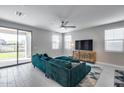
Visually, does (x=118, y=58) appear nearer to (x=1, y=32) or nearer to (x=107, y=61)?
(x=107, y=61)

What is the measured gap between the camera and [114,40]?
5406 millimetres

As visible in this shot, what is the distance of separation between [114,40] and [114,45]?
320 mm

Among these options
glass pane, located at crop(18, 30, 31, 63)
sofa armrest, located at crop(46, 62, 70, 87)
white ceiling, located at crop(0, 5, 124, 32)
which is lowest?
sofa armrest, located at crop(46, 62, 70, 87)

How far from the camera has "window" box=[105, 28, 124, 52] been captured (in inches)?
200

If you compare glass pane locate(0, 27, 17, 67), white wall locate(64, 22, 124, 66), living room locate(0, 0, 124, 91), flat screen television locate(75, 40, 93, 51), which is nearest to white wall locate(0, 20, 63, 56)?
living room locate(0, 0, 124, 91)

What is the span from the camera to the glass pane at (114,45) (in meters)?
5.11

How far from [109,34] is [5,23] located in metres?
6.56

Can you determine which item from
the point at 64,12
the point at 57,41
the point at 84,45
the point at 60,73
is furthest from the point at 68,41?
the point at 60,73

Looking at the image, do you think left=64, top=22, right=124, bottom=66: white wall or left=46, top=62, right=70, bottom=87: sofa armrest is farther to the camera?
left=64, top=22, right=124, bottom=66: white wall

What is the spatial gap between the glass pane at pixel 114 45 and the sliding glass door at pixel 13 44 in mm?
5894

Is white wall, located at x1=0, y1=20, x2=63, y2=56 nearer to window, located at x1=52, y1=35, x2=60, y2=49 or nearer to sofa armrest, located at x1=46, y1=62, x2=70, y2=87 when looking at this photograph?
window, located at x1=52, y1=35, x2=60, y2=49

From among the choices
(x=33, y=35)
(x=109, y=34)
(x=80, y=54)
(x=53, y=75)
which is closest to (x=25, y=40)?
(x=33, y=35)

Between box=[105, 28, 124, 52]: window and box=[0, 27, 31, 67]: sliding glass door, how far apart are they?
5873 millimetres

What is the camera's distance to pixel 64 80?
8.32 ft
